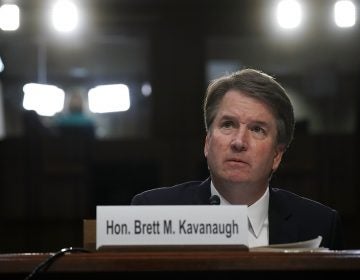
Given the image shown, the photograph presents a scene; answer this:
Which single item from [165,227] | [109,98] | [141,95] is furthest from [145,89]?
[165,227]

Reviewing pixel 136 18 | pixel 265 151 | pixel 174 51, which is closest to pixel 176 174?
pixel 174 51

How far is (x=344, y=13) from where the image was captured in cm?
598

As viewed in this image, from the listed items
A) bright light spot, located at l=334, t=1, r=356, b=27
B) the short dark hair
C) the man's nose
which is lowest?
the man's nose

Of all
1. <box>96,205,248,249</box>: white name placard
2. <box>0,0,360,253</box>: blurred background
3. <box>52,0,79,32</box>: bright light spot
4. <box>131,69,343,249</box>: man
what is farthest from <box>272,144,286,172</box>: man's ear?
<box>52,0,79,32</box>: bright light spot

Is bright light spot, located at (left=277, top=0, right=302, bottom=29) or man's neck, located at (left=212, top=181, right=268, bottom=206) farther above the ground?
bright light spot, located at (left=277, top=0, right=302, bottom=29)

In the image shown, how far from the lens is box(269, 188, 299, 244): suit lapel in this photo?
1693 millimetres

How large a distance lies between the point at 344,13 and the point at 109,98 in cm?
242

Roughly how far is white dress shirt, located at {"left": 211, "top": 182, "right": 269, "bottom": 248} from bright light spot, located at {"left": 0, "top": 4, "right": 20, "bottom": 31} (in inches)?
183

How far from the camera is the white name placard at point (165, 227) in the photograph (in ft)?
3.69

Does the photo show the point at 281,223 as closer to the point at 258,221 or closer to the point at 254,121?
the point at 258,221

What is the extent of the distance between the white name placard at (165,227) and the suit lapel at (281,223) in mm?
570

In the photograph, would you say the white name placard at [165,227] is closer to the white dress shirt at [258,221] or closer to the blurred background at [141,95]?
the white dress shirt at [258,221]

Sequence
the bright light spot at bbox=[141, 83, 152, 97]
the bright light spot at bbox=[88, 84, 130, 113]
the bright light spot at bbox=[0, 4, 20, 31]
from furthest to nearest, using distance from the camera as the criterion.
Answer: the bright light spot at bbox=[88, 84, 130, 113]
the bright light spot at bbox=[141, 83, 152, 97]
the bright light spot at bbox=[0, 4, 20, 31]

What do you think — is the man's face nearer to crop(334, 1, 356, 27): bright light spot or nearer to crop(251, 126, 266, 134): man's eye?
crop(251, 126, 266, 134): man's eye
